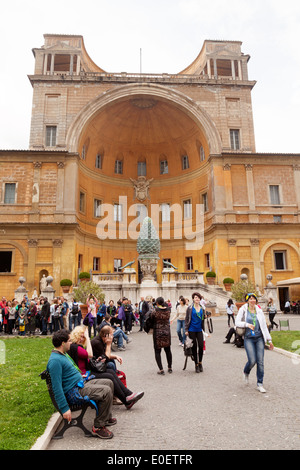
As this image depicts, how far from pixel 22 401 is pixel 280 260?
2850cm

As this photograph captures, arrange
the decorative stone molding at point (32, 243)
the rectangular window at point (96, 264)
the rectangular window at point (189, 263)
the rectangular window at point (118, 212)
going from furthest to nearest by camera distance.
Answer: the rectangular window at point (118, 212) → the rectangular window at point (189, 263) → the rectangular window at point (96, 264) → the decorative stone molding at point (32, 243)

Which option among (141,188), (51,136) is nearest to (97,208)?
(141,188)

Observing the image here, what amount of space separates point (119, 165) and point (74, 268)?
14371 mm

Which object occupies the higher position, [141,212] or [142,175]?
[142,175]

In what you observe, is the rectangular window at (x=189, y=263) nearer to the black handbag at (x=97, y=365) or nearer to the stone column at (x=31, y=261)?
the stone column at (x=31, y=261)

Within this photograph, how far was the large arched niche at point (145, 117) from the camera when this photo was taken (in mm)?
31156

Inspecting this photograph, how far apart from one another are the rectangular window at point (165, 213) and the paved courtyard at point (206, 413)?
93.0 feet

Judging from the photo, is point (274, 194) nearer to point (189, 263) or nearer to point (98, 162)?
point (189, 263)

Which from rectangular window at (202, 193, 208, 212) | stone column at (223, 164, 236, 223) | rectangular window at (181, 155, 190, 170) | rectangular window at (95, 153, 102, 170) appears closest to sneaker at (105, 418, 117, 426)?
stone column at (223, 164, 236, 223)

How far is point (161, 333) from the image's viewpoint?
24.2ft

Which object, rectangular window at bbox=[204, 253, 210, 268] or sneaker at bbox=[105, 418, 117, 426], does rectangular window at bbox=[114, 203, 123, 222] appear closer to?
rectangular window at bbox=[204, 253, 210, 268]

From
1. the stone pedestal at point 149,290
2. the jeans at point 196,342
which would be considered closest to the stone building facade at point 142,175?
the stone pedestal at point 149,290

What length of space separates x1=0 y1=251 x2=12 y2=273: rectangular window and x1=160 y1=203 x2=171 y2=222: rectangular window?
53.1ft
